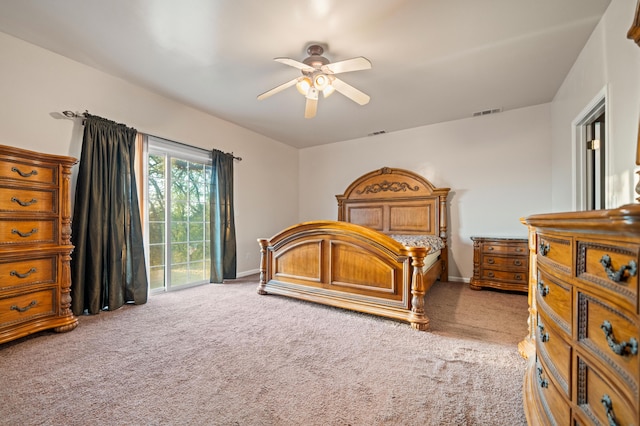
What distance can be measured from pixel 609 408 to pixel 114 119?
4.18m

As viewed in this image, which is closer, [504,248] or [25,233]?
[25,233]

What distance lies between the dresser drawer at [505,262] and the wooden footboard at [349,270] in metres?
1.30

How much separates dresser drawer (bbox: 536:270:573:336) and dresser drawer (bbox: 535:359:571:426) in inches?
9.2

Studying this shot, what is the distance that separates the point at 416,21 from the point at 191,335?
3.17 m

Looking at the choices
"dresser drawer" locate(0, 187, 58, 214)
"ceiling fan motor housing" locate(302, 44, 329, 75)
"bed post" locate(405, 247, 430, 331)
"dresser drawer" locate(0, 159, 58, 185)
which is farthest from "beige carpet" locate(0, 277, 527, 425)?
"ceiling fan motor housing" locate(302, 44, 329, 75)

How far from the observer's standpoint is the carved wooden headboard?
4.34 meters

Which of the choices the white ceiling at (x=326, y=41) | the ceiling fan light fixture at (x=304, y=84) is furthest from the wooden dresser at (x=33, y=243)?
the ceiling fan light fixture at (x=304, y=84)

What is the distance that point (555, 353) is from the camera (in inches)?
38.0

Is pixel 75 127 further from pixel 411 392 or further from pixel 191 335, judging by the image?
pixel 411 392

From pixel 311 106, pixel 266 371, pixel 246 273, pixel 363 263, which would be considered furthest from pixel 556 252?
pixel 246 273

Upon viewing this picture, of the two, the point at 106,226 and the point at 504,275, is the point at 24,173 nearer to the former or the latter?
the point at 106,226

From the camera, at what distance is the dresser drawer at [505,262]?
3.54m

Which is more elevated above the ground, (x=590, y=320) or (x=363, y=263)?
(x=590, y=320)

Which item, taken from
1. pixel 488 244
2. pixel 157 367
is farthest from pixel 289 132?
pixel 157 367
